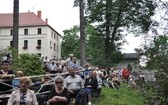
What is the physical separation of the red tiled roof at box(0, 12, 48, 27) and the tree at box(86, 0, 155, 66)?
3886 centimetres

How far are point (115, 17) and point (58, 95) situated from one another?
39099 millimetres

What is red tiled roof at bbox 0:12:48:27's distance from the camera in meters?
87.8

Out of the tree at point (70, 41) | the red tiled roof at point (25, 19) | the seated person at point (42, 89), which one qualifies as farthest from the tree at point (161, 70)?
the tree at point (70, 41)

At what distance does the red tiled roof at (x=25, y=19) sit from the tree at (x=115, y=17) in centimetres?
3886

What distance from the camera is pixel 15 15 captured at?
26.0 metres

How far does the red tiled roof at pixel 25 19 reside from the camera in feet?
288

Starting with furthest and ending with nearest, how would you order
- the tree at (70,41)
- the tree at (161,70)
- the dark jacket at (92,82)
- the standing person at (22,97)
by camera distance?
the tree at (70,41)
the dark jacket at (92,82)
the tree at (161,70)
the standing person at (22,97)

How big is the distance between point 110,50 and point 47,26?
39.8 m

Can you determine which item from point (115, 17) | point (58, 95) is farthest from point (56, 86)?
point (115, 17)

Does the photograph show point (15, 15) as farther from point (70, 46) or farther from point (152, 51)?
point (70, 46)

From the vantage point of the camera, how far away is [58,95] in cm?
1054

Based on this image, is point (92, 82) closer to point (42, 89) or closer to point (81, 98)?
point (81, 98)

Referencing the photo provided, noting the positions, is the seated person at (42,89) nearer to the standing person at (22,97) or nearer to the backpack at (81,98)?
the backpack at (81,98)

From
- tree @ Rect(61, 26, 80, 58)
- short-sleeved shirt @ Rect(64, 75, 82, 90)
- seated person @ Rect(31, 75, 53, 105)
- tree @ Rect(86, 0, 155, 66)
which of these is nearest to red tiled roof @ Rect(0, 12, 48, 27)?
tree @ Rect(61, 26, 80, 58)
